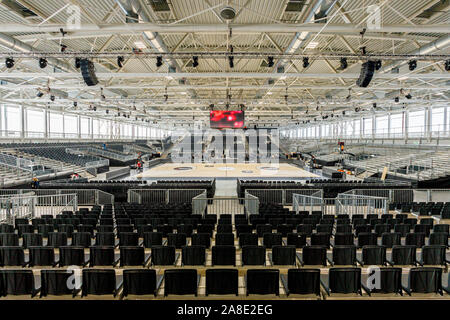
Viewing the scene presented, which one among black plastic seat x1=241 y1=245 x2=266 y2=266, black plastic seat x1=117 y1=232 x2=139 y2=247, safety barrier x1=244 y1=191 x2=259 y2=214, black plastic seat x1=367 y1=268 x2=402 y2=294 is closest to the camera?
black plastic seat x1=367 y1=268 x2=402 y2=294

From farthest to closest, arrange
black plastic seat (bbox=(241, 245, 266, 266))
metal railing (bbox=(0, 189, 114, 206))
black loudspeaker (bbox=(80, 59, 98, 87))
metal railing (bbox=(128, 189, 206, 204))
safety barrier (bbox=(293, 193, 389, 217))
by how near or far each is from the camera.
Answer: metal railing (bbox=(128, 189, 206, 204)) → metal railing (bbox=(0, 189, 114, 206)) → black loudspeaker (bbox=(80, 59, 98, 87)) → safety barrier (bbox=(293, 193, 389, 217)) → black plastic seat (bbox=(241, 245, 266, 266))

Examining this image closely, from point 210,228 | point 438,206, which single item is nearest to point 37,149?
point 210,228

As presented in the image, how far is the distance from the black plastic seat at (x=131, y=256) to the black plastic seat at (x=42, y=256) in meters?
1.49

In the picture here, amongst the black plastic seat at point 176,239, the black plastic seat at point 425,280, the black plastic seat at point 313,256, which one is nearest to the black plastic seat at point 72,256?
the black plastic seat at point 176,239

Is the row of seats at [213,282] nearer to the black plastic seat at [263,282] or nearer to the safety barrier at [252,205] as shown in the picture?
the black plastic seat at [263,282]

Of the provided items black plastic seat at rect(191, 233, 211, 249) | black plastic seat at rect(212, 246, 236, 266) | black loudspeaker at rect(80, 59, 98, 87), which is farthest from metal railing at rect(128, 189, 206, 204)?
black plastic seat at rect(212, 246, 236, 266)

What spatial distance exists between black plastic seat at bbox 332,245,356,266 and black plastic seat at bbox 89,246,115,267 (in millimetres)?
4972

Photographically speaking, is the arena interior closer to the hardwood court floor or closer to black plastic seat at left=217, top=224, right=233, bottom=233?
black plastic seat at left=217, top=224, right=233, bottom=233

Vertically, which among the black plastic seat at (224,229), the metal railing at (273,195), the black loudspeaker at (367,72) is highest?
the black loudspeaker at (367,72)

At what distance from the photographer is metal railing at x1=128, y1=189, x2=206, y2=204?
15039 mm

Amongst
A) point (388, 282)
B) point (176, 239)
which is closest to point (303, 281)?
point (388, 282)

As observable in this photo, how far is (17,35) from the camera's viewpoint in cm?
1195

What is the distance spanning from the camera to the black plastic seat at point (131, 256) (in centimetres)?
540
